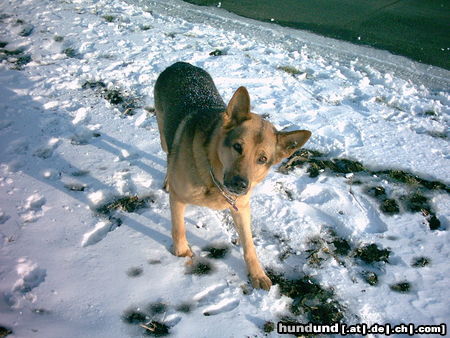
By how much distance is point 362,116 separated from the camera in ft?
17.5

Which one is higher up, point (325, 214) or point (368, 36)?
point (368, 36)

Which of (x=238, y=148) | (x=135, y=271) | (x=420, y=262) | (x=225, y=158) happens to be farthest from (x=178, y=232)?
(x=420, y=262)

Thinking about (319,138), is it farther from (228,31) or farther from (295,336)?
(228,31)

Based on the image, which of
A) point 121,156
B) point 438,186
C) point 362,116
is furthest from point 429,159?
point 121,156

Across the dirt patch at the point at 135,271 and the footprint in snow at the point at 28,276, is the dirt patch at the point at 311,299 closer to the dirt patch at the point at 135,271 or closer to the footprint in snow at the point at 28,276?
the dirt patch at the point at 135,271

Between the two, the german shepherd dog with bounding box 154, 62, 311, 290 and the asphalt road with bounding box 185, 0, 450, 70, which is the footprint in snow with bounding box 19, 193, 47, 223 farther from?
the asphalt road with bounding box 185, 0, 450, 70

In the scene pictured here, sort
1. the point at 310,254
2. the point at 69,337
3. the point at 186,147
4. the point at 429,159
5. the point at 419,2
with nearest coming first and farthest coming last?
the point at 69,337
the point at 186,147
the point at 310,254
the point at 429,159
the point at 419,2

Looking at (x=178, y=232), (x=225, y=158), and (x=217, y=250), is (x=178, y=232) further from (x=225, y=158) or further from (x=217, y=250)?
(x=225, y=158)

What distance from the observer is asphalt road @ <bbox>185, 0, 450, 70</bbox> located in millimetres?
8008

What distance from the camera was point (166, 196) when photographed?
3.84 meters

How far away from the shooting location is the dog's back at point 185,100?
3133 millimetres

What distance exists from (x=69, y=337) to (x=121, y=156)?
2.31 metres

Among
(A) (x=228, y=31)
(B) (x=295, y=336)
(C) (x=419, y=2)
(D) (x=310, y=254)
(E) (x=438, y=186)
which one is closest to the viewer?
(B) (x=295, y=336)

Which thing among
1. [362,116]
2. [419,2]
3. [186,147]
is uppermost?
[419,2]
